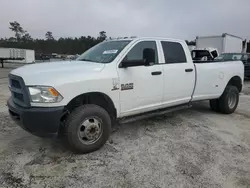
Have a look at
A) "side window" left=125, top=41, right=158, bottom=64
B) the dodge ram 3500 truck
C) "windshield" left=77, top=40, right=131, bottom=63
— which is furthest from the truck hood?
"side window" left=125, top=41, right=158, bottom=64

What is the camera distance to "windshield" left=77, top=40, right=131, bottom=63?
4145 mm

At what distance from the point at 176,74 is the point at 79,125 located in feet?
7.68

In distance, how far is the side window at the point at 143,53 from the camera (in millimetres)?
4121

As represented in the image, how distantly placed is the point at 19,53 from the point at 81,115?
28.7 meters

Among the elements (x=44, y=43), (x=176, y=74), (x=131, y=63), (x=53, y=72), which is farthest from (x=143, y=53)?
(x=44, y=43)

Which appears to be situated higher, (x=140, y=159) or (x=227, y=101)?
(x=227, y=101)

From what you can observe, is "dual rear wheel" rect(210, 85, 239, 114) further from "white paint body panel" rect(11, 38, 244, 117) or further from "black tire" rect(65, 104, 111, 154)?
"black tire" rect(65, 104, 111, 154)

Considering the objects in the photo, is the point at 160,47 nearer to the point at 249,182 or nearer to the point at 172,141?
the point at 172,141

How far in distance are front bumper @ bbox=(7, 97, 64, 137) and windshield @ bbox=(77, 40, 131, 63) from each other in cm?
129

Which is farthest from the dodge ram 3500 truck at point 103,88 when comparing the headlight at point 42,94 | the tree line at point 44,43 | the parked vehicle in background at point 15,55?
the tree line at point 44,43

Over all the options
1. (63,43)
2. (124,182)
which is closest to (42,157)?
(124,182)

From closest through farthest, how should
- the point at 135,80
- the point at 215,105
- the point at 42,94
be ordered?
the point at 42,94 → the point at 135,80 → the point at 215,105

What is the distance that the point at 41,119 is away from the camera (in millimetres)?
3264

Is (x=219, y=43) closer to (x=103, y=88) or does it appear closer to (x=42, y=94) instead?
(x=103, y=88)
